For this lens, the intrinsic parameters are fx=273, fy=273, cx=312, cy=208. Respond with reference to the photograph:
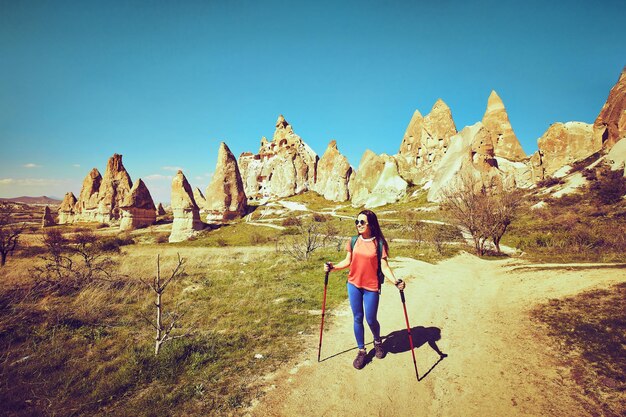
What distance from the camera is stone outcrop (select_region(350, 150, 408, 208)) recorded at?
61.8 metres

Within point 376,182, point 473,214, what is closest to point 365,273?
point 473,214

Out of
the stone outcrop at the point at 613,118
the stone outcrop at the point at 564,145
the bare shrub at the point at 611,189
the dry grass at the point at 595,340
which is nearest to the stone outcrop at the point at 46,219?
the dry grass at the point at 595,340

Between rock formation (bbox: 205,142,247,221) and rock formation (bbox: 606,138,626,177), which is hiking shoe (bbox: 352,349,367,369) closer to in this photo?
rock formation (bbox: 606,138,626,177)

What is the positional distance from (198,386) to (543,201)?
47.3 m

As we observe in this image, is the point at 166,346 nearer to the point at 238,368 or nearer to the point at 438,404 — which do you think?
the point at 238,368

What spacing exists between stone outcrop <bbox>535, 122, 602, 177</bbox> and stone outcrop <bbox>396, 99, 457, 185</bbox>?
2193 centimetres

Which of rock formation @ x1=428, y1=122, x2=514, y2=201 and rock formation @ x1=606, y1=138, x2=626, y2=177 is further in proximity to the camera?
rock formation @ x1=428, y1=122, x2=514, y2=201

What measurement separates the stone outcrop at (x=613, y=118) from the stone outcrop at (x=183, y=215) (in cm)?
6686

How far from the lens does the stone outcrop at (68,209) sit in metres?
64.1

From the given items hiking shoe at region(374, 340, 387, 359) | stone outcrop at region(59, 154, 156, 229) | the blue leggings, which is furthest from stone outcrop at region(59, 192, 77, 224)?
hiking shoe at region(374, 340, 387, 359)

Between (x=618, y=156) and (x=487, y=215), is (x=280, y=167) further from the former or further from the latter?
(x=487, y=215)

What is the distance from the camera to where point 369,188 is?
67.1 metres

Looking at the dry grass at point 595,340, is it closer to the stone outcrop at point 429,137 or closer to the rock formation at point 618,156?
the rock formation at point 618,156

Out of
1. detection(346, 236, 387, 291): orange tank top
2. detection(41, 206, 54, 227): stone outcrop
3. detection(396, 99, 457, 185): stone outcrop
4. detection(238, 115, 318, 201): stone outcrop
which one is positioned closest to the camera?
detection(346, 236, 387, 291): orange tank top
